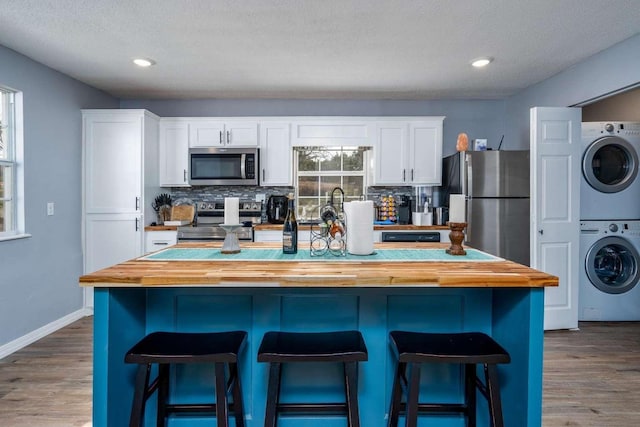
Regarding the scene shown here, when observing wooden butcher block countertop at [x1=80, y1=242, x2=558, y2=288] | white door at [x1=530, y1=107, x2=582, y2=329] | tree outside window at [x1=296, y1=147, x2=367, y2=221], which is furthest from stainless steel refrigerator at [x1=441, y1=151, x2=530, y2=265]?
wooden butcher block countertop at [x1=80, y1=242, x2=558, y2=288]

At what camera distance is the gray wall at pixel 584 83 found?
9.02ft

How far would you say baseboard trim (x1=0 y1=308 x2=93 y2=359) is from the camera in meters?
2.78

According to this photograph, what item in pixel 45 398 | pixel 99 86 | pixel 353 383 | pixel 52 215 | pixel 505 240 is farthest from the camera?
pixel 99 86

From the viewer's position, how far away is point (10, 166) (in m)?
2.97

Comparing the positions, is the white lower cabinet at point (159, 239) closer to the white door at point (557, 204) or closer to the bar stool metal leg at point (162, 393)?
the bar stool metal leg at point (162, 393)

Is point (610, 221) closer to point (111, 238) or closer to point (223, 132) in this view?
point (223, 132)

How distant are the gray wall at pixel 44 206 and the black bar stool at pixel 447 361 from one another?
3.05 metres

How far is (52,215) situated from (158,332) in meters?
2.52

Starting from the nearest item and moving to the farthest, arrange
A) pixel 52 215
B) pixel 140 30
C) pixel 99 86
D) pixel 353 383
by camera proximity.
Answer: pixel 353 383, pixel 140 30, pixel 52 215, pixel 99 86

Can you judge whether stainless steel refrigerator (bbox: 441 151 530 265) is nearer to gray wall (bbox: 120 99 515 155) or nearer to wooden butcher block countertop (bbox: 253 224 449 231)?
wooden butcher block countertop (bbox: 253 224 449 231)

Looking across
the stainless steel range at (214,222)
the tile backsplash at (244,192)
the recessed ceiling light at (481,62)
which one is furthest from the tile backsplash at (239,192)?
the recessed ceiling light at (481,62)

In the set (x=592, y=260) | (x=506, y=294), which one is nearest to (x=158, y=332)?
(x=506, y=294)

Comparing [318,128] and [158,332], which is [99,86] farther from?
[158,332]

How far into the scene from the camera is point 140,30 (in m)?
2.60
